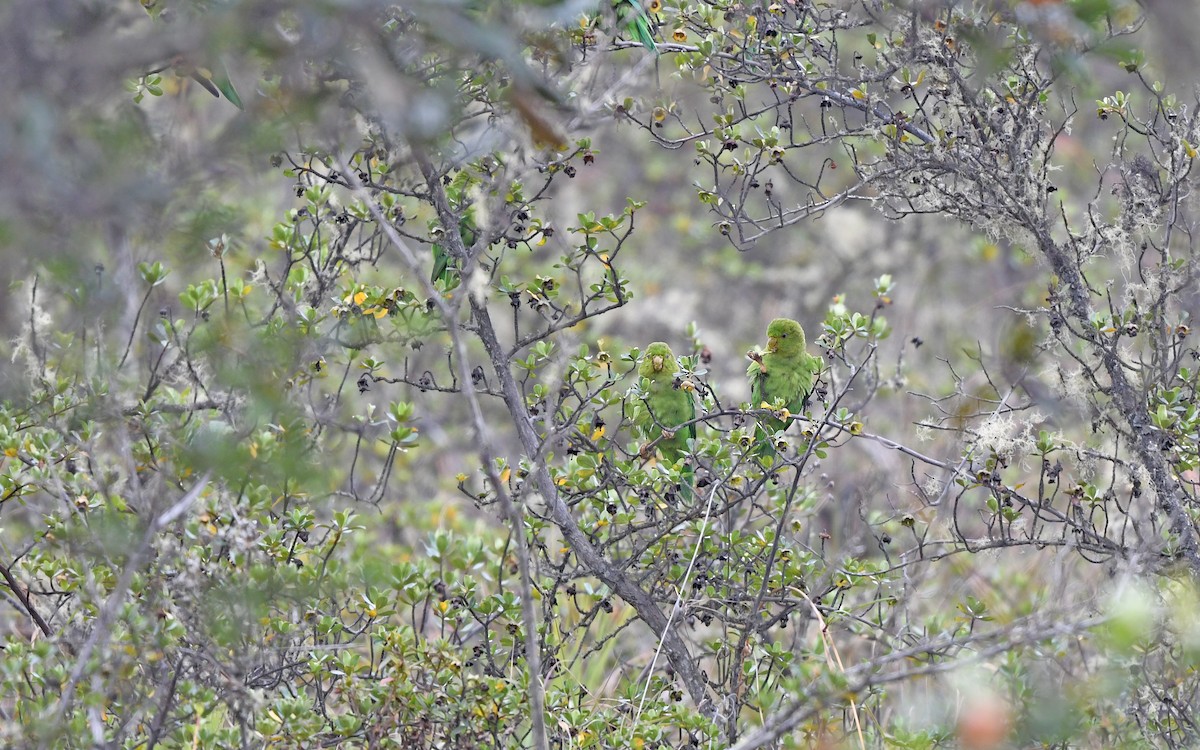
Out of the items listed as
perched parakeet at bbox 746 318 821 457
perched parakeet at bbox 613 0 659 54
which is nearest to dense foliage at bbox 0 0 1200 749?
perched parakeet at bbox 613 0 659 54

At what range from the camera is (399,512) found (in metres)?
5.38

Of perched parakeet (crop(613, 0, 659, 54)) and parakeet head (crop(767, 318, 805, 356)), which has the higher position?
perched parakeet (crop(613, 0, 659, 54))

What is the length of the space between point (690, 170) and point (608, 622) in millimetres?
6182

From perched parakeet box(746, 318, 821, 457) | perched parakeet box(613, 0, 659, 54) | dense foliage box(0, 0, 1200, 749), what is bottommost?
dense foliage box(0, 0, 1200, 749)

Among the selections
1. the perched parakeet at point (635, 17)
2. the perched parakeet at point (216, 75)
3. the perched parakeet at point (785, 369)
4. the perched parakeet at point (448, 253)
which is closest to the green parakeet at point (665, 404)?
the perched parakeet at point (785, 369)

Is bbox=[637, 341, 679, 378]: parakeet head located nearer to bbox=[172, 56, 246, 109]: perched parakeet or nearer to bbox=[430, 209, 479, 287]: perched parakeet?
bbox=[430, 209, 479, 287]: perched parakeet

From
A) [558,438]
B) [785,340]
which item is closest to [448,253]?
[558,438]

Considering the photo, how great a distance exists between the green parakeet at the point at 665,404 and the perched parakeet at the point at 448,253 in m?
0.62

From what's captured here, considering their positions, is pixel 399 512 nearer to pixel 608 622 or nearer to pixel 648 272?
pixel 608 622

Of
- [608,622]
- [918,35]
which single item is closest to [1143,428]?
[918,35]

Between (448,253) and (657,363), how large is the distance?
71cm

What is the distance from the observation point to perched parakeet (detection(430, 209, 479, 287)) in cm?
282

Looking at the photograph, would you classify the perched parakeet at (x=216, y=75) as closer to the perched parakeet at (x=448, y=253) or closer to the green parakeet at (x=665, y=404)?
the perched parakeet at (x=448, y=253)

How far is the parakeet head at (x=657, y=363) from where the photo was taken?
10.4 ft
